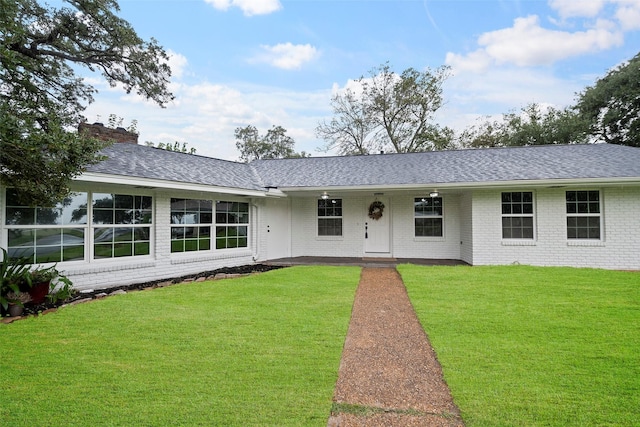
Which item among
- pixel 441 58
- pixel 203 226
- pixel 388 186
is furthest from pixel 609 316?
pixel 441 58

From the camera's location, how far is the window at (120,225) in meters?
7.38

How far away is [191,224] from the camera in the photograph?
30.7 ft

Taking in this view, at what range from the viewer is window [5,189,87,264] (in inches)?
246

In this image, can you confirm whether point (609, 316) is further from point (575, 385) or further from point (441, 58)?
point (441, 58)

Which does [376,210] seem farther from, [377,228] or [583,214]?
[583,214]

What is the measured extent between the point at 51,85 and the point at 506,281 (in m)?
13.4

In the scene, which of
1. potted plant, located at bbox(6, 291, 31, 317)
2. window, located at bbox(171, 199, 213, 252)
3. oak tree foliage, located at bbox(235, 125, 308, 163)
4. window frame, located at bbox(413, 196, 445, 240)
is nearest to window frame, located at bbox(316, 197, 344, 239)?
window frame, located at bbox(413, 196, 445, 240)

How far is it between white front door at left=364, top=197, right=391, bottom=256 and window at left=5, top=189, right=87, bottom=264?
8.57 metres

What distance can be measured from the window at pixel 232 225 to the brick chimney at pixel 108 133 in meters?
3.63

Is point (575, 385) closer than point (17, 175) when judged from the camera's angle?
Yes

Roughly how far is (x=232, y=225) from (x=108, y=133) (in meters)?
4.59

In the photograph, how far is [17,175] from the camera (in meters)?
5.14

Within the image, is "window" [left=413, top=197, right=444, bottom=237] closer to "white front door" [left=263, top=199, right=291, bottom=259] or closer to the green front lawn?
"white front door" [left=263, top=199, right=291, bottom=259]

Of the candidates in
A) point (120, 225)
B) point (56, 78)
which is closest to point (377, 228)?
point (120, 225)
